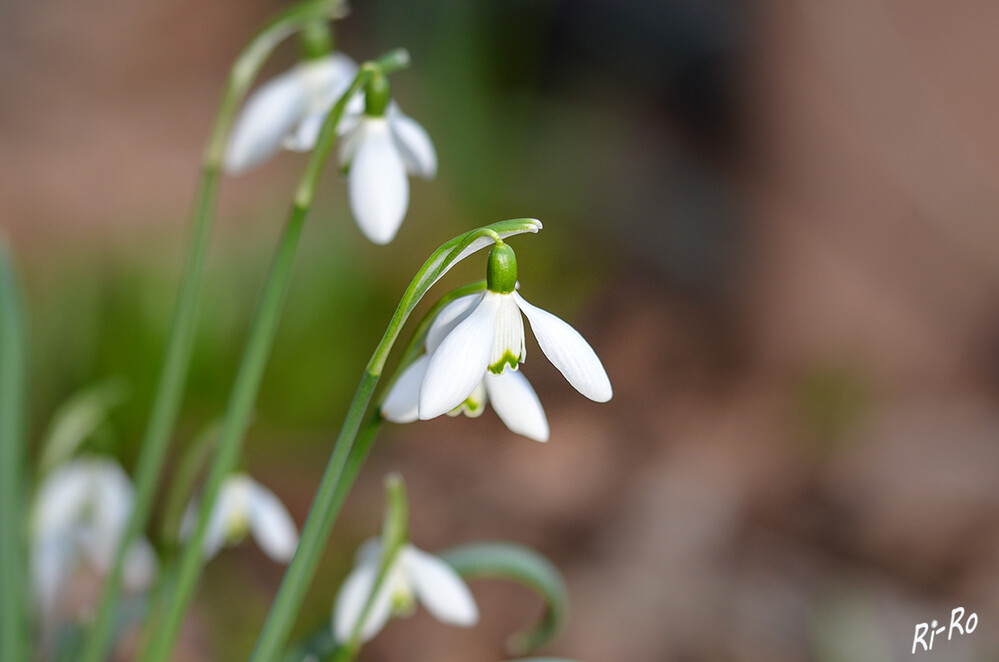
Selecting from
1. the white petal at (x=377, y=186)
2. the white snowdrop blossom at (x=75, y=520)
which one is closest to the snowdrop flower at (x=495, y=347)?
the white petal at (x=377, y=186)

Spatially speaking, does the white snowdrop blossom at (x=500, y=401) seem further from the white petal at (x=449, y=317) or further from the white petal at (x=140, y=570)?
the white petal at (x=140, y=570)

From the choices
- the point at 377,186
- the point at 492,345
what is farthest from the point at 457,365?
the point at 377,186

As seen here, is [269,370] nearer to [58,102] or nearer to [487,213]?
[487,213]

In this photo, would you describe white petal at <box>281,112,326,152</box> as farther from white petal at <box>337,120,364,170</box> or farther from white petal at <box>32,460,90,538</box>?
white petal at <box>32,460,90,538</box>

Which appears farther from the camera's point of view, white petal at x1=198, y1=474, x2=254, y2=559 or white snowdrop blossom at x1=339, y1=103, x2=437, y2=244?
white petal at x1=198, y1=474, x2=254, y2=559

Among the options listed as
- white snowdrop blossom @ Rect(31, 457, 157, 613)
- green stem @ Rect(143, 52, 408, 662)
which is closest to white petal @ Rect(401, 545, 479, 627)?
green stem @ Rect(143, 52, 408, 662)

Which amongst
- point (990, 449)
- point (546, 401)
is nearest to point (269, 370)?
point (546, 401)

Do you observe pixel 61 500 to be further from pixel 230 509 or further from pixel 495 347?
pixel 495 347
